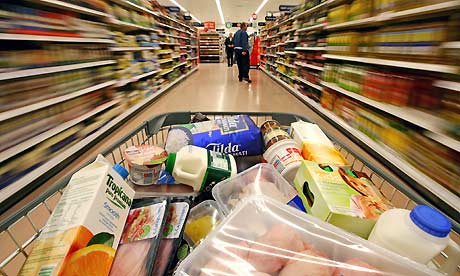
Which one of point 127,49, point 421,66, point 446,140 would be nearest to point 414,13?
point 421,66

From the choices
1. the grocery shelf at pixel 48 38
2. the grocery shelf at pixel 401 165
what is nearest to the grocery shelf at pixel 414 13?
the grocery shelf at pixel 401 165

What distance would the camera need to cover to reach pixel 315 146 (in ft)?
2.53

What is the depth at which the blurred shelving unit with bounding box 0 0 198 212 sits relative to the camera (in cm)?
162

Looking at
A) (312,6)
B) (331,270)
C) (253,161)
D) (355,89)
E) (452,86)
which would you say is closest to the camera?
(331,270)

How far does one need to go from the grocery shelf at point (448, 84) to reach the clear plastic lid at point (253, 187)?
139cm

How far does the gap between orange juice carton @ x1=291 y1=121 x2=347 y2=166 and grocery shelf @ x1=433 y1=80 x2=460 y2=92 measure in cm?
113

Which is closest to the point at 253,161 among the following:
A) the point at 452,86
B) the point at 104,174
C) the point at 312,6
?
the point at 104,174

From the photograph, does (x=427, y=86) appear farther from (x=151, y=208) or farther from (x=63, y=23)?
(x=63, y=23)

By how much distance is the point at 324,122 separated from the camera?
3.33 metres

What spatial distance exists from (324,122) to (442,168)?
5.83 ft

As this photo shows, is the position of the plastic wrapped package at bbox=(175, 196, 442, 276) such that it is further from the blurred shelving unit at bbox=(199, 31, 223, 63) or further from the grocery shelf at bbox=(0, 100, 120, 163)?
the blurred shelving unit at bbox=(199, 31, 223, 63)

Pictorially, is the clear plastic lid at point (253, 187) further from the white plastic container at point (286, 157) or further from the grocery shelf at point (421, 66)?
the grocery shelf at point (421, 66)

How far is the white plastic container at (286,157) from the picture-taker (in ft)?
2.37

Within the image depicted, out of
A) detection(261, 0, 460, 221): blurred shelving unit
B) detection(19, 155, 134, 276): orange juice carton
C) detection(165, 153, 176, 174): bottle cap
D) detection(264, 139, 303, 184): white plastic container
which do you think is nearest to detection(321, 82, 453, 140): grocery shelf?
detection(261, 0, 460, 221): blurred shelving unit
